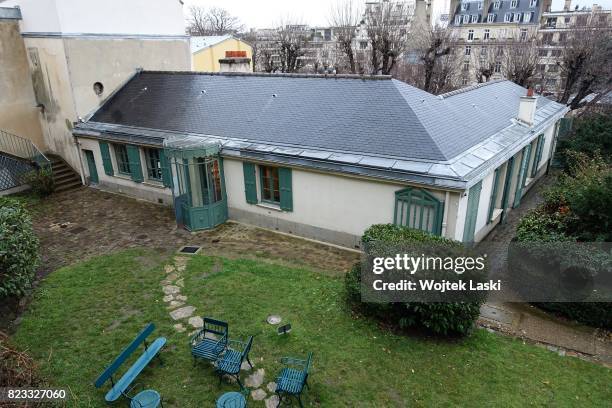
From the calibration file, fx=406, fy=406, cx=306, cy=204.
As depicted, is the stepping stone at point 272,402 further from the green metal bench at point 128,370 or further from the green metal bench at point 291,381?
the green metal bench at point 128,370

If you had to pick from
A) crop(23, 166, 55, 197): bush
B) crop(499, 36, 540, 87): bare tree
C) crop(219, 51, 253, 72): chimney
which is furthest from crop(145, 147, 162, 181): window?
crop(499, 36, 540, 87): bare tree

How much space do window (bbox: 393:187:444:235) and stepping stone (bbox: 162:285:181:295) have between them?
5.87 m

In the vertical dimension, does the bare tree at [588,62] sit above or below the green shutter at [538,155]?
above

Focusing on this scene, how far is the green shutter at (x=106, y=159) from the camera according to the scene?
1657 centimetres

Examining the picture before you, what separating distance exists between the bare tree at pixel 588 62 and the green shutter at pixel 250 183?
21540 mm

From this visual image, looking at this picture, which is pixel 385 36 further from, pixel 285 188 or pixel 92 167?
pixel 92 167

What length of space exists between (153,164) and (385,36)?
1780 cm

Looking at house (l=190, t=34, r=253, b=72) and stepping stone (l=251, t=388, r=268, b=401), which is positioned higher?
house (l=190, t=34, r=253, b=72)

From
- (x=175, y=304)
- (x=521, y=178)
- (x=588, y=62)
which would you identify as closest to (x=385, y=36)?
(x=588, y=62)

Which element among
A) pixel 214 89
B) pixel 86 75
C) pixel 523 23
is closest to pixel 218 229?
pixel 214 89

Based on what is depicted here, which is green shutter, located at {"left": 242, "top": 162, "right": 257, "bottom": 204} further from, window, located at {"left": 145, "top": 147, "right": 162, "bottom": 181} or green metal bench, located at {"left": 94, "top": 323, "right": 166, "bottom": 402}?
green metal bench, located at {"left": 94, "top": 323, "right": 166, "bottom": 402}

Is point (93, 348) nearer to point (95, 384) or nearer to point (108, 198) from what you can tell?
point (95, 384)

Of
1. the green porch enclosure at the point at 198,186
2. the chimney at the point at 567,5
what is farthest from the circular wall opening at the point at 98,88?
the chimney at the point at 567,5

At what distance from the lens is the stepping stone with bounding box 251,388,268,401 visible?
672 centimetres
